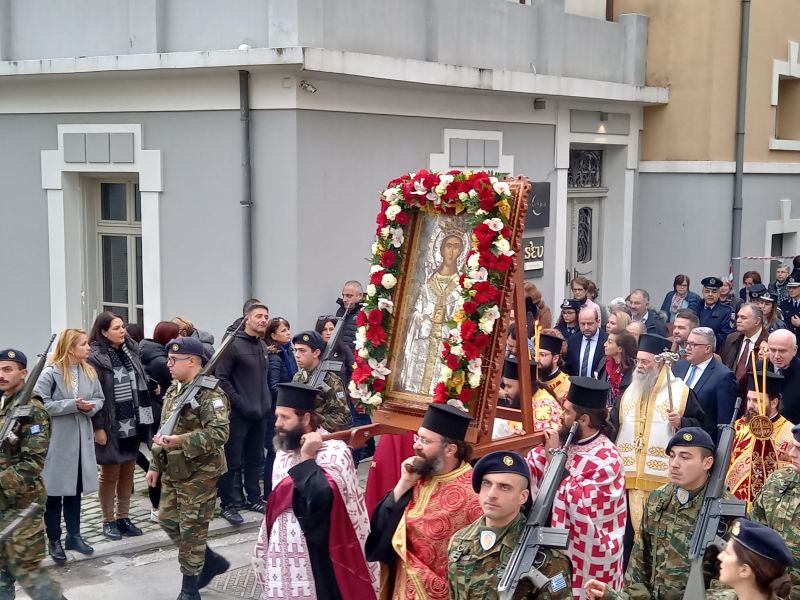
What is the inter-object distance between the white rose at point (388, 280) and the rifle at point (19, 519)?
247 cm

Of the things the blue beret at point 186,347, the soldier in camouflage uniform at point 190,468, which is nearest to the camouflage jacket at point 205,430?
the soldier in camouflage uniform at point 190,468

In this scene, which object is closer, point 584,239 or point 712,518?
point 712,518

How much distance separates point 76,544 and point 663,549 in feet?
17.0

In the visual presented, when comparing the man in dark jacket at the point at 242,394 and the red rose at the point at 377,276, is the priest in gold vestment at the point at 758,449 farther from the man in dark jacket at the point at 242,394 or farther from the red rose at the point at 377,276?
the man in dark jacket at the point at 242,394

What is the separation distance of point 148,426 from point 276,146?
11.6 ft

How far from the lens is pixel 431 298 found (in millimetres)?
6457

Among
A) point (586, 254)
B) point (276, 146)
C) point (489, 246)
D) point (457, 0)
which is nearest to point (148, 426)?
point (276, 146)

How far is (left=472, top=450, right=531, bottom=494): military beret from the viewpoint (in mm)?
4691

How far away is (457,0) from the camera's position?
12.8 meters

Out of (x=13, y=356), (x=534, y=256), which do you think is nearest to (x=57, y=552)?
(x=13, y=356)

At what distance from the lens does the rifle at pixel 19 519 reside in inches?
227

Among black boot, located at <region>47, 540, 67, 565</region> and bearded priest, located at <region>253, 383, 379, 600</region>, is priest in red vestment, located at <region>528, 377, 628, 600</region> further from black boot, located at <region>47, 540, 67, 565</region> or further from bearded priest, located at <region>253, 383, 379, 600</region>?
black boot, located at <region>47, 540, 67, 565</region>

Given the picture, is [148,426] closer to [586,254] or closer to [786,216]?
[586,254]

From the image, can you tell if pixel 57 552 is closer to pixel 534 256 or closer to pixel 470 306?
pixel 470 306
